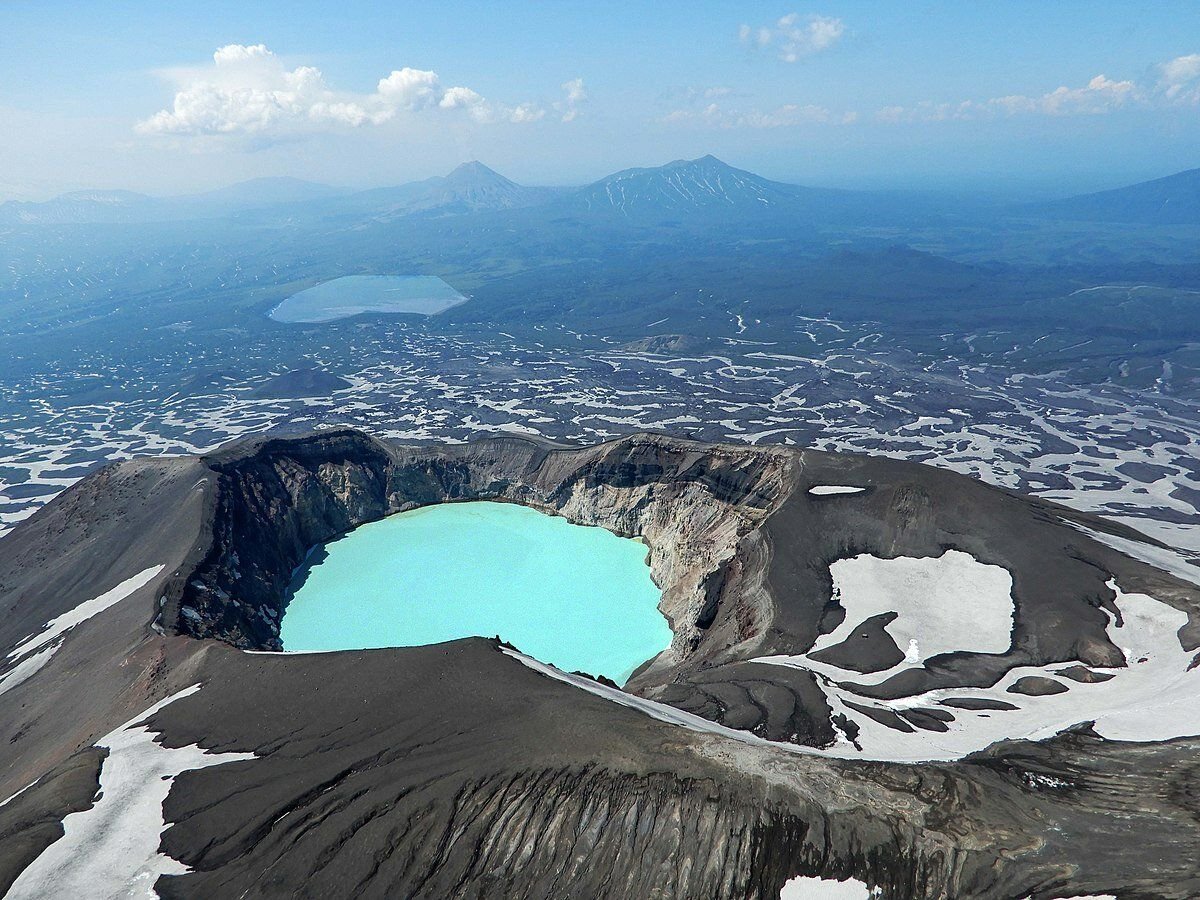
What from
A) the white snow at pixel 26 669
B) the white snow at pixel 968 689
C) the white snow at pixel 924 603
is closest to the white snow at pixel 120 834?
the white snow at pixel 968 689

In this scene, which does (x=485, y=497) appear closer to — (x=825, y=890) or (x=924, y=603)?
(x=924, y=603)

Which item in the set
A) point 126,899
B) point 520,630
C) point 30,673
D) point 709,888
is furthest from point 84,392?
point 709,888

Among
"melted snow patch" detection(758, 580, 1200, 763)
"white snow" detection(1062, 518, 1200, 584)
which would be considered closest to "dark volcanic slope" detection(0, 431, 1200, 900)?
"melted snow patch" detection(758, 580, 1200, 763)

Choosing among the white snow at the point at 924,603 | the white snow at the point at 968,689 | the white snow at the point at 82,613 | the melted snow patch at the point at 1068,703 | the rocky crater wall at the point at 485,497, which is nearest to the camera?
the melted snow patch at the point at 1068,703

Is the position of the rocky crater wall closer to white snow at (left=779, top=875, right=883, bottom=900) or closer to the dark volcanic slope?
the dark volcanic slope

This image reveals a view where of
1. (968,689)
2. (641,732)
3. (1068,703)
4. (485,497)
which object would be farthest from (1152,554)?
(485,497)

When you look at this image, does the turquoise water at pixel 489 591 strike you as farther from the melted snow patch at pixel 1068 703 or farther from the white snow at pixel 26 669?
the melted snow patch at pixel 1068 703

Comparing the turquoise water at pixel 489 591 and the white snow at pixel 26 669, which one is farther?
the turquoise water at pixel 489 591
